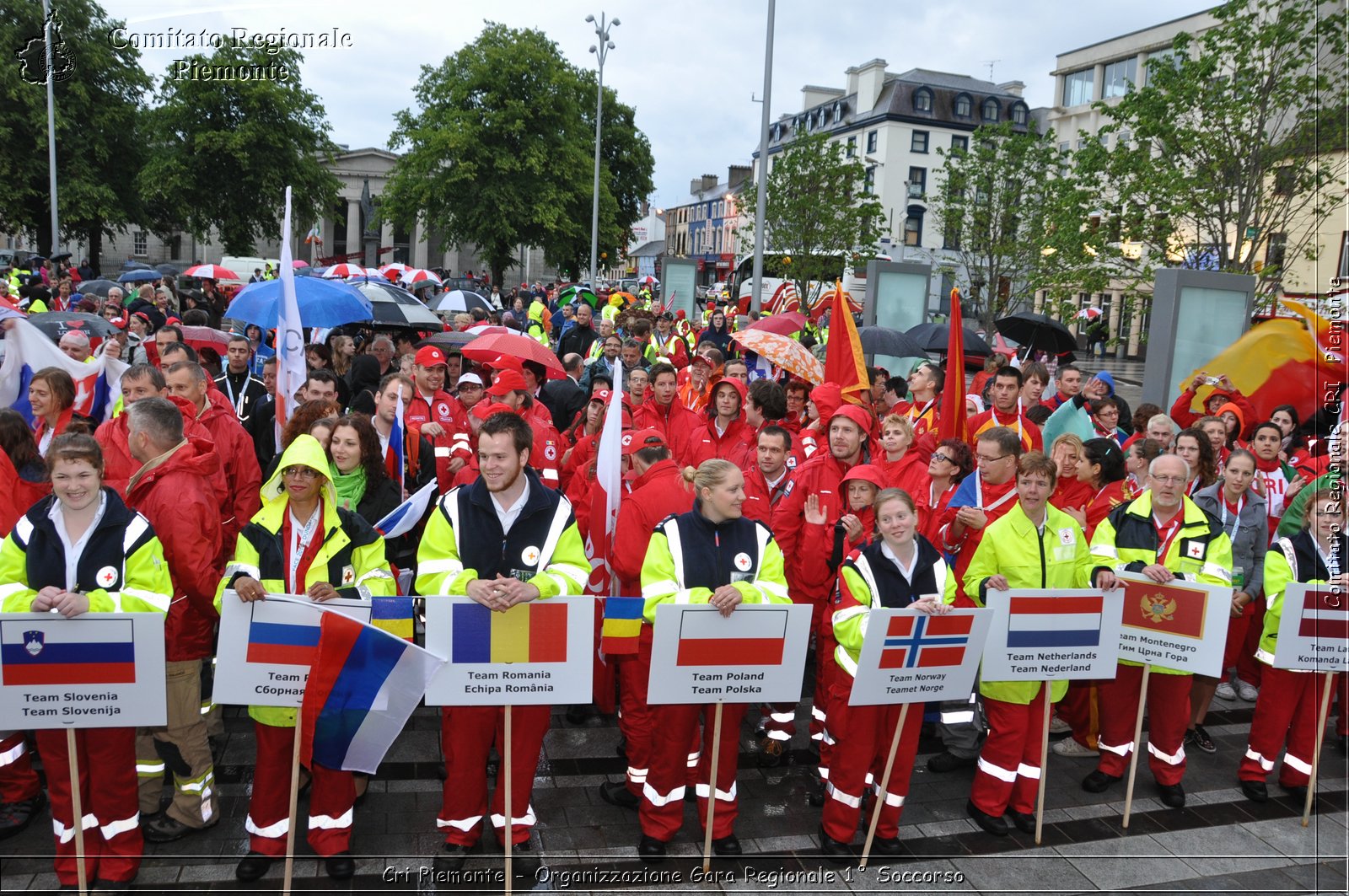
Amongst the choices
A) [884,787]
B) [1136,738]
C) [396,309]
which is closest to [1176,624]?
[1136,738]

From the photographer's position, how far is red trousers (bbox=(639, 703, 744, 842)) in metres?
4.74

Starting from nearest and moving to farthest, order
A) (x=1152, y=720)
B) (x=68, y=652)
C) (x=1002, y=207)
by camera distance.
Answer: (x=68, y=652) → (x=1152, y=720) → (x=1002, y=207)

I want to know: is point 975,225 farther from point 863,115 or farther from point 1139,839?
point 863,115

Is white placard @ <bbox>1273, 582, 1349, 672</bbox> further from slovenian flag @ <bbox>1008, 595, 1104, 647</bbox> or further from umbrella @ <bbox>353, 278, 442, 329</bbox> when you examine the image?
umbrella @ <bbox>353, 278, 442, 329</bbox>

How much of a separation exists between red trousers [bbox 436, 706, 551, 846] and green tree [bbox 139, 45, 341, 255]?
3538cm

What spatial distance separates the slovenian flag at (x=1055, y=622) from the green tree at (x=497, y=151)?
4082cm

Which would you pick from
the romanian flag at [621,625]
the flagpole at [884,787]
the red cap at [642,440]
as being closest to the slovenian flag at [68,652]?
the romanian flag at [621,625]

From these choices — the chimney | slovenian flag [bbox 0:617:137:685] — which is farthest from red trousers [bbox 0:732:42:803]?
the chimney

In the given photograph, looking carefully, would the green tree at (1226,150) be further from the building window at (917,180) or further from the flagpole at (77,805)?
the building window at (917,180)

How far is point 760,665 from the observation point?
15.2 ft

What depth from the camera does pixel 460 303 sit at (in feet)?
64.8

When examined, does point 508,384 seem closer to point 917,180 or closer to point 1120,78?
point 1120,78

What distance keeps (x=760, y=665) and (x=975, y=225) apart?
73.2ft

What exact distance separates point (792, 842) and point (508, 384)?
3.82 meters
